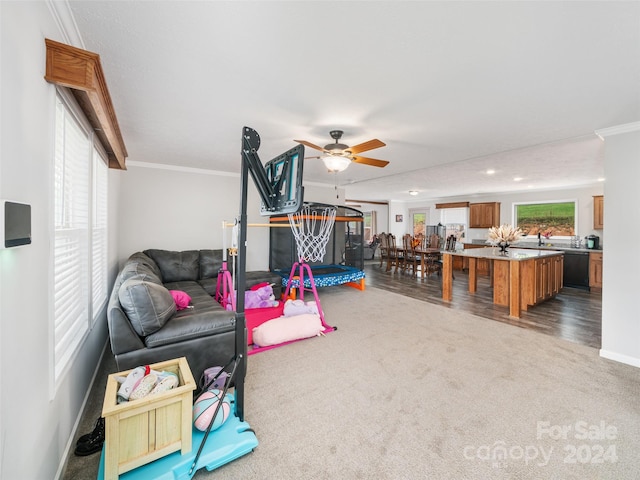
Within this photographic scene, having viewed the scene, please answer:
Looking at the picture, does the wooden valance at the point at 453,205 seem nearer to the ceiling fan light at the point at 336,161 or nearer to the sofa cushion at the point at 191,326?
the ceiling fan light at the point at 336,161

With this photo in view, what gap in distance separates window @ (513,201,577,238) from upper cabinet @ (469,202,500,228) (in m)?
0.45

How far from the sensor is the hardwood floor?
3541mm

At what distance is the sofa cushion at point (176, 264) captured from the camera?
14.3 ft

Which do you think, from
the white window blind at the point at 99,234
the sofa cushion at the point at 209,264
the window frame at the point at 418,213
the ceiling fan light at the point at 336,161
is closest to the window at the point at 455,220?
the window frame at the point at 418,213

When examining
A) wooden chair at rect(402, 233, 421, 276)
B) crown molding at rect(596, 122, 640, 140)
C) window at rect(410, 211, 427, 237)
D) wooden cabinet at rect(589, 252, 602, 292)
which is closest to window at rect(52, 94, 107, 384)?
crown molding at rect(596, 122, 640, 140)

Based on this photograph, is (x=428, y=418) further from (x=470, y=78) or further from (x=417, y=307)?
(x=417, y=307)

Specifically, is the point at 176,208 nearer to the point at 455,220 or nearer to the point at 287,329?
the point at 287,329

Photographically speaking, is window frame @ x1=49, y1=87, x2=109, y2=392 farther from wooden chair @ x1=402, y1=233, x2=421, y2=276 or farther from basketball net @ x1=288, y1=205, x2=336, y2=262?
wooden chair @ x1=402, y1=233, x2=421, y2=276

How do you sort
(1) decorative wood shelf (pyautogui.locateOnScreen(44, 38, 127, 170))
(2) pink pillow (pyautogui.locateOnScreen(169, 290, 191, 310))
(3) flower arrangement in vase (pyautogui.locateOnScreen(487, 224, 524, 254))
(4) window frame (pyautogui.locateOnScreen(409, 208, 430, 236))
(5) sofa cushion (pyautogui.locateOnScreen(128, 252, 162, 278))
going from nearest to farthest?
(1) decorative wood shelf (pyautogui.locateOnScreen(44, 38, 127, 170)), (2) pink pillow (pyautogui.locateOnScreen(169, 290, 191, 310)), (5) sofa cushion (pyautogui.locateOnScreen(128, 252, 162, 278)), (3) flower arrangement in vase (pyautogui.locateOnScreen(487, 224, 524, 254)), (4) window frame (pyautogui.locateOnScreen(409, 208, 430, 236))

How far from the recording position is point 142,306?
2027 mm

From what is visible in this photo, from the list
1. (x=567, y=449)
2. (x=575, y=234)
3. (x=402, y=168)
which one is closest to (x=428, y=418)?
(x=567, y=449)

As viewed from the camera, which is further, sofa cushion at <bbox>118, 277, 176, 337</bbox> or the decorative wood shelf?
sofa cushion at <bbox>118, 277, 176, 337</bbox>

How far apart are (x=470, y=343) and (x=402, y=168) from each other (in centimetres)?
302

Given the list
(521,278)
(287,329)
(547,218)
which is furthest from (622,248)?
(547,218)
